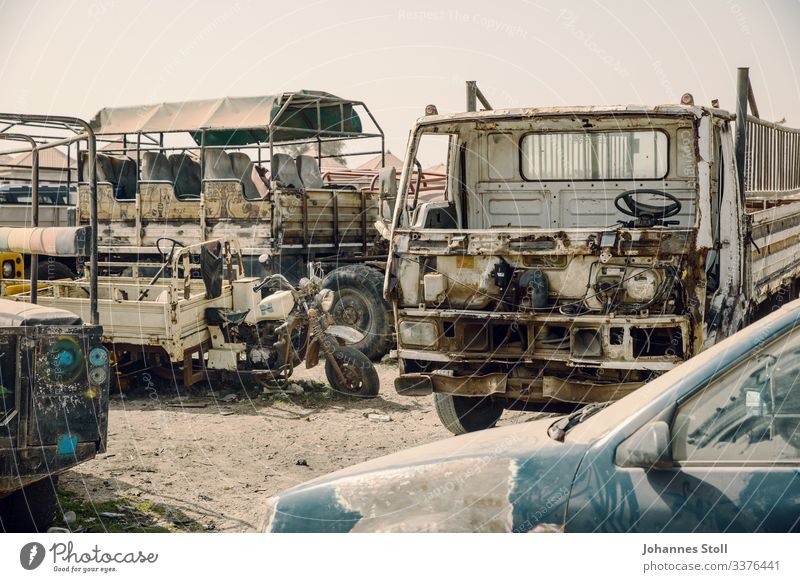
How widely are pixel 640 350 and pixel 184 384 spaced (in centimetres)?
439

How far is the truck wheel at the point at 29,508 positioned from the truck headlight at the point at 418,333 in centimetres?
257

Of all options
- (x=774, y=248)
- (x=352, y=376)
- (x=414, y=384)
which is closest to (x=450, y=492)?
(x=414, y=384)

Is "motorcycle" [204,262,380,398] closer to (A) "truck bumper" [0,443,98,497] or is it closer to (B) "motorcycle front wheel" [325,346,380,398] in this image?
(B) "motorcycle front wheel" [325,346,380,398]

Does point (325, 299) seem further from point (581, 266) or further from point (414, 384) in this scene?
point (581, 266)

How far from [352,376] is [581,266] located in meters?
3.05

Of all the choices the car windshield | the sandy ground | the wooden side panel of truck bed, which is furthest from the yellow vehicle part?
the car windshield

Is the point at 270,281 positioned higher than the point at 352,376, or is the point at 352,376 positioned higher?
the point at 270,281

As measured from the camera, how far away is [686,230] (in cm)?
578

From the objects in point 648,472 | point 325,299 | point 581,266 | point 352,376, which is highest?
point 581,266

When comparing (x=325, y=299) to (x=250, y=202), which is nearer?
(x=325, y=299)

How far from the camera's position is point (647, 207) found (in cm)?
698

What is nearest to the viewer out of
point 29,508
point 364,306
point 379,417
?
point 29,508
